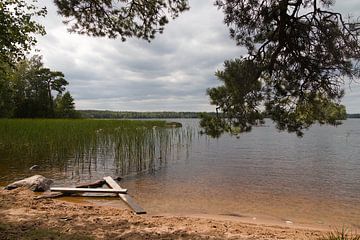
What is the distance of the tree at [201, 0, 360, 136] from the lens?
3816 millimetres

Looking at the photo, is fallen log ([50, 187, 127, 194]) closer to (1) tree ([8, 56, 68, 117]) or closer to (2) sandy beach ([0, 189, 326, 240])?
(2) sandy beach ([0, 189, 326, 240])

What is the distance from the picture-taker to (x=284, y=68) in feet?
14.0

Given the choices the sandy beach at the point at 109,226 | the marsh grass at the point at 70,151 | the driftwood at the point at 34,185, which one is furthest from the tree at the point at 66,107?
the sandy beach at the point at 109,226

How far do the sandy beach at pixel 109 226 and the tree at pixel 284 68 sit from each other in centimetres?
155

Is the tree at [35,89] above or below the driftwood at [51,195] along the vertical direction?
above

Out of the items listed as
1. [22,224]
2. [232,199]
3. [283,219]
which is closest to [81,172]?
[232,199]

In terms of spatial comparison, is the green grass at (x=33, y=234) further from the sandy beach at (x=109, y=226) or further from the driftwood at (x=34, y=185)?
the driftwood at (x=34, y=185)

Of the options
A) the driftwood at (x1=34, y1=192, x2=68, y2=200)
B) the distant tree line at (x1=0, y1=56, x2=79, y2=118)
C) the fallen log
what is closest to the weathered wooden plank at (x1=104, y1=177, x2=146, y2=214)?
the fallen log

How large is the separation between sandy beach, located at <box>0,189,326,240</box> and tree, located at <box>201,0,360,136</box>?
1.55 metres

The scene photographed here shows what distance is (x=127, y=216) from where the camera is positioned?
5641 mm

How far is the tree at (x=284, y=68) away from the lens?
382 centimetres

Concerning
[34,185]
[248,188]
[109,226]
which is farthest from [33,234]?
[248,188]

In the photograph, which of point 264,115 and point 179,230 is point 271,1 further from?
point 179,230

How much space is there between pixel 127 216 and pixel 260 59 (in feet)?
11.5
